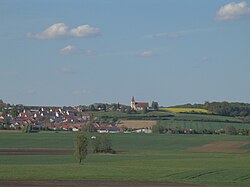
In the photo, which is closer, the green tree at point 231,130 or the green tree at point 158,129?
the green tree at point 231,130

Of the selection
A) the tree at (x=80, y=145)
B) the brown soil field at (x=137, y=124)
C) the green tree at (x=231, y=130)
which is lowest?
the tree at (x=80, y=145)

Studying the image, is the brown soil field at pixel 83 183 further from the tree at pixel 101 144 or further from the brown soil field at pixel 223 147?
the brown soil field at pixel 223 147

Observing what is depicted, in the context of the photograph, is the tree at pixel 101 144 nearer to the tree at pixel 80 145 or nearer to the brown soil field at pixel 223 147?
the brown soil field at pixel 223 147

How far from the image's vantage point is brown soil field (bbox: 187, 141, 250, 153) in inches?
4700

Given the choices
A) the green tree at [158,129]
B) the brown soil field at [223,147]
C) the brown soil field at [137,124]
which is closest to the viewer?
the brown soil field at [223,147]

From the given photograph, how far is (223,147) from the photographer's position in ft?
409

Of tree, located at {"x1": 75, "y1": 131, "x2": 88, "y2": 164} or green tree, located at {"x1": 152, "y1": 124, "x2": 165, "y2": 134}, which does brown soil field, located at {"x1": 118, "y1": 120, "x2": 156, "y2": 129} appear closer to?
green tree, located at {"x1": 152, "y1": 124, "x2": 165, "y2": 134}

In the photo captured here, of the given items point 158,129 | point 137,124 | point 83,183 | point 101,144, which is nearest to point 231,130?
point 158,129

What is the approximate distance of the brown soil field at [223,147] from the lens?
392 ft

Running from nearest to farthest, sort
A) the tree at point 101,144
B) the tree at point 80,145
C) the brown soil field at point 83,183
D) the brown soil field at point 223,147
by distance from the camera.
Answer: the brown soil field at point 83,183
the tree at point 80,145
the tree at point 101,144
the brown soil field at point 223,147

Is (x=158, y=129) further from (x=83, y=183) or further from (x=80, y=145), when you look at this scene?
(x=83, y=183)

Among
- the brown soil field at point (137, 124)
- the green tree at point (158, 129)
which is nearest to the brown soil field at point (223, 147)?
the green tree at point (158, 129)

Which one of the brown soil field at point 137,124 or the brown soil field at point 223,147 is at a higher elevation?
the brown soil field at point 137,124

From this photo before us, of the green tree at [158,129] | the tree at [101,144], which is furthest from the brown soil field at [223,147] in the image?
the green tree at [158,129]
